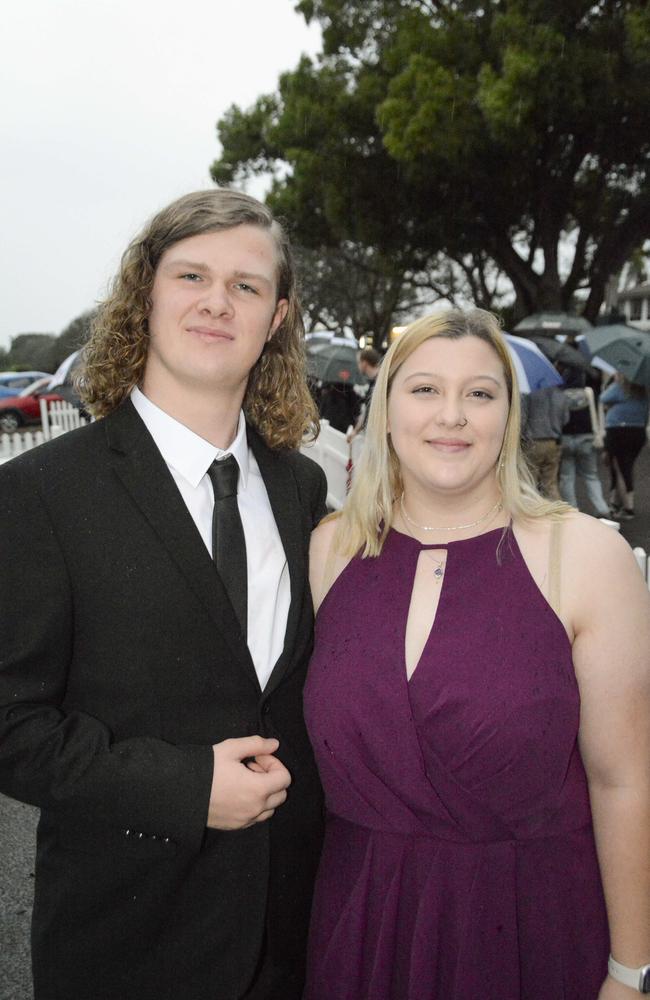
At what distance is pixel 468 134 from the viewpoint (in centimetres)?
1619

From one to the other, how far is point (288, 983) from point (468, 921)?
48 cm

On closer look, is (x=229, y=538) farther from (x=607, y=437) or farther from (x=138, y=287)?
(x=607, y=437)

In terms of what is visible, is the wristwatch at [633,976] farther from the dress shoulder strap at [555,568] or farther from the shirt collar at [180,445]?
the shirt collar at [180,445]

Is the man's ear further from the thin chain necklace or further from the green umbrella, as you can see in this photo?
the green umbrella

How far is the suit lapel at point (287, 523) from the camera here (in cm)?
190

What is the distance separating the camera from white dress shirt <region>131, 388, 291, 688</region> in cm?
188

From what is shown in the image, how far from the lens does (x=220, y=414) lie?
1997mm

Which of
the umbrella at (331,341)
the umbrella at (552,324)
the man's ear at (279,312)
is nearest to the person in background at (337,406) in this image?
the umbrella at (331,341)

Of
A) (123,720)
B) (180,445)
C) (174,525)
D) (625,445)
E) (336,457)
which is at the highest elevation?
(180,445)

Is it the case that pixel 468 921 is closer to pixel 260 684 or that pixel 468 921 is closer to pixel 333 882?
pixel 333 882

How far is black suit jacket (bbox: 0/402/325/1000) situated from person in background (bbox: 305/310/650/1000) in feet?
0.80

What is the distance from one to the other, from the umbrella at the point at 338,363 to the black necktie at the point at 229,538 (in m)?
10.9

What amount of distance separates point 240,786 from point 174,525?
56 centimetres

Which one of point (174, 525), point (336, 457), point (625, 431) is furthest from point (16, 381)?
point (174, 525)
